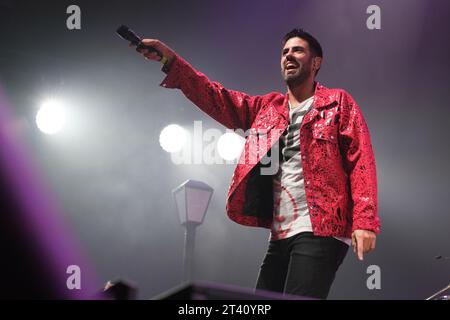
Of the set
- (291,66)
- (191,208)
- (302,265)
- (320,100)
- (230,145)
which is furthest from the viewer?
(230,145)

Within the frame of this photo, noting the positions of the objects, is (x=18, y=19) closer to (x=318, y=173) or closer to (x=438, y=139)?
(x=318, y=173)

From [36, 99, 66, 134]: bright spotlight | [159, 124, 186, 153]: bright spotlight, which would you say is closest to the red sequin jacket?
[36, 99, 66, 134]: bright spotlight

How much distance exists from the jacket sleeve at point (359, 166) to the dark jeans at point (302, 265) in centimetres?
16

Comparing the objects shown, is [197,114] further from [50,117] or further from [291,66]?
[291,66]

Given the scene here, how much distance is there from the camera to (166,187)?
8570 mm

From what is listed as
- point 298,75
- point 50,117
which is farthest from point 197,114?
point 298,75

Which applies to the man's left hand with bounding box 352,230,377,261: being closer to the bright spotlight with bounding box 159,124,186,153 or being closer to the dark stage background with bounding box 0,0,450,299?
the dark stage background with bounding box 0,0,450,299

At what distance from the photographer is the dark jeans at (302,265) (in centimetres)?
229

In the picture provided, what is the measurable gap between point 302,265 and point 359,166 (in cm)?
53

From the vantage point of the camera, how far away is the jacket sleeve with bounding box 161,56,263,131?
2.85m

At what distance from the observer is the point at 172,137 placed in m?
7.99

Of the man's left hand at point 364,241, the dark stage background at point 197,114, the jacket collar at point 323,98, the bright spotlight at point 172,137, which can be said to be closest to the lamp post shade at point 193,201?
the jacket collar at point 323,98

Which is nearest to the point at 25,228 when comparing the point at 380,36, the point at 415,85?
the point at 380,36
